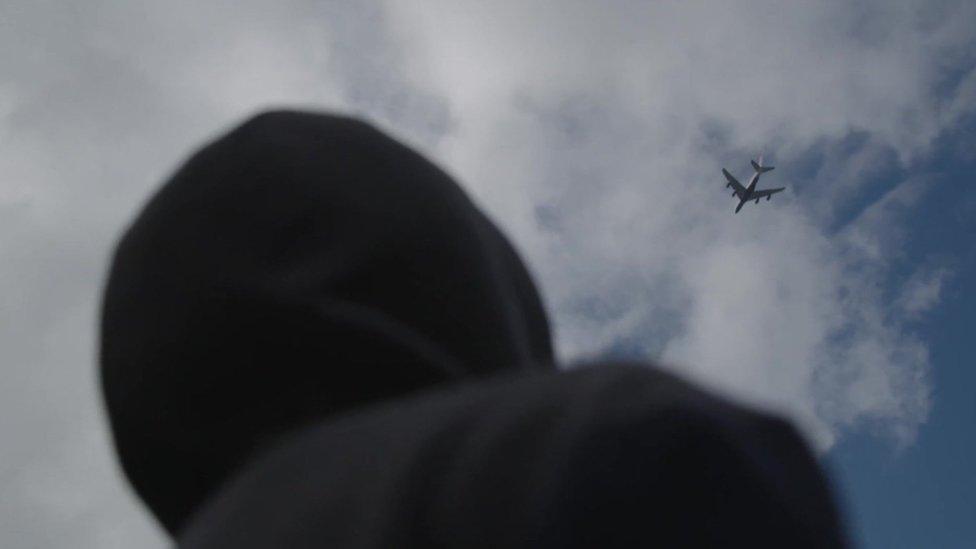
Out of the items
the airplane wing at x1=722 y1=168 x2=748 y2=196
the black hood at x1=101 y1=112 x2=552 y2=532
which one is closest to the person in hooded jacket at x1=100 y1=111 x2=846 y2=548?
the black hood at x1=101 y1=112 x2=552 y2=532

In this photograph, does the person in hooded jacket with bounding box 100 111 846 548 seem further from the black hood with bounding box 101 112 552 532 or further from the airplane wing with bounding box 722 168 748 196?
the airplane wing with bounding box 722 168 748 196

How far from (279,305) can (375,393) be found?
214 mm

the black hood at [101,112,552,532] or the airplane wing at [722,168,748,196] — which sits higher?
the airplane wing at [722,168,748,196]

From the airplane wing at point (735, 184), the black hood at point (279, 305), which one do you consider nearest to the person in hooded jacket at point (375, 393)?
the black hood at point (279, 305)

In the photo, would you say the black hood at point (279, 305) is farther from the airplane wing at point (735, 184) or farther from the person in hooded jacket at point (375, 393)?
the airplane wing at point (735, 184)

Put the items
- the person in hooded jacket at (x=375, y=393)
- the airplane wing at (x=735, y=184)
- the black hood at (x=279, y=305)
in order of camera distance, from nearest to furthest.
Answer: the person in hooded jacket at (x=375, y=393), the black hood at (x=279, y=305), the airplane wing at (x=735, y=184)

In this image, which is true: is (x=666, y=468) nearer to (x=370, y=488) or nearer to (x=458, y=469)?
(x=458, y=469)

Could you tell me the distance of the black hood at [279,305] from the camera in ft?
4.48

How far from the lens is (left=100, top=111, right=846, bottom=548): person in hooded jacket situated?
81cm

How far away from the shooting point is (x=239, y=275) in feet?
4.69

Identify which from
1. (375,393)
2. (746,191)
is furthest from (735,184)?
(375,393)

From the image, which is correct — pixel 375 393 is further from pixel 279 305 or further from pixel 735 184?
pixel 735 184

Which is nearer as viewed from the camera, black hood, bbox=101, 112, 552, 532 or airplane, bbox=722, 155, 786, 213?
black hood, bbox=101, 112, 552, 532

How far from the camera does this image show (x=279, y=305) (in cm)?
136
